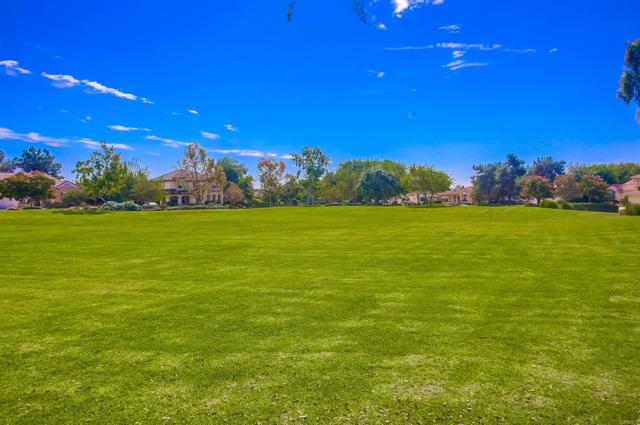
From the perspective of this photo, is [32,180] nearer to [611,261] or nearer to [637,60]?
[611,261]

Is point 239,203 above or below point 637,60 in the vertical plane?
below

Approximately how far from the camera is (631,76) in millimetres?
42344

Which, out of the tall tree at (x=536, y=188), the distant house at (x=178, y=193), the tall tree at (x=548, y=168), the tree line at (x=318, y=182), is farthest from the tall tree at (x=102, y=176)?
the tall tree at (x=548, y=168)

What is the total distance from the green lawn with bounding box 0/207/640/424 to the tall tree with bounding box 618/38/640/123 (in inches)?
1629

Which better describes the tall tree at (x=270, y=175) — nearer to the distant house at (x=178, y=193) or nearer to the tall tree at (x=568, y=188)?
the distant house at (x=178, y=193)

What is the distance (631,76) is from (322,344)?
5160cm

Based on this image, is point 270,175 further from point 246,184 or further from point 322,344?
point 322,344

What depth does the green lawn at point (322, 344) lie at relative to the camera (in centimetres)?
416

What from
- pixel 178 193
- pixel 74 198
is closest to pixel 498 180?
pixel 178 193

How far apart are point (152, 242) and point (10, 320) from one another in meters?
12.6

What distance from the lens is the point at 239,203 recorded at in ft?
353

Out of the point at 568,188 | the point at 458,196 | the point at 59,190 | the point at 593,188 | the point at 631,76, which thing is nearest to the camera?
the point at 631,76

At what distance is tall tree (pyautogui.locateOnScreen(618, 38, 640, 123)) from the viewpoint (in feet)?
137

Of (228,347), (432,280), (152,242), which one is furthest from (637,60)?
(228,347)
